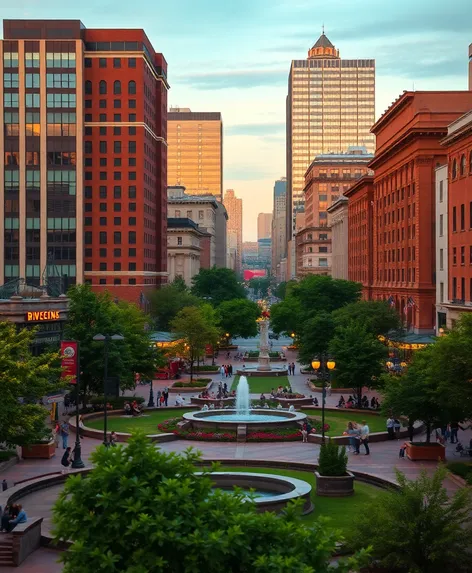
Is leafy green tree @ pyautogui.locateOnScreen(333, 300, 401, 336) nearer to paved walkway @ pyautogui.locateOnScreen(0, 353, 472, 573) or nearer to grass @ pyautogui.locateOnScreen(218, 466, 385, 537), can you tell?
paved walkway @ pyautogui.locateOnScreen(0, 353, 472, 573)

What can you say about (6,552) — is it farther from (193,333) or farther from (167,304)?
(167,304)

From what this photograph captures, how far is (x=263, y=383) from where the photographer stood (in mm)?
80562

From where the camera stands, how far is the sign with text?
6362 centimetres

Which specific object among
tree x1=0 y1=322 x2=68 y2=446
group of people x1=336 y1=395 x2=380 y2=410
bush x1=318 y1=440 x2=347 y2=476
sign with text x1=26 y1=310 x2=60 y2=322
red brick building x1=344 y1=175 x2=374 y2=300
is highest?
red brick building x1=344 y1=175 x2=374 y2=300

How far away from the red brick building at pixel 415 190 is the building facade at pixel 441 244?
23.8ft

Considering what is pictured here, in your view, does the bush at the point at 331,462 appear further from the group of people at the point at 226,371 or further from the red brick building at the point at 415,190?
the red brick building at the point at 415,190

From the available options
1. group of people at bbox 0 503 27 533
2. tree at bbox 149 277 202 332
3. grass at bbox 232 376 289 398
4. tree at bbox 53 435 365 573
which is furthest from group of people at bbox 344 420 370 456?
tree at bbox 149 277 202 332

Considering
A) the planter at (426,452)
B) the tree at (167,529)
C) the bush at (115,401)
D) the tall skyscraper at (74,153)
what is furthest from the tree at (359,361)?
the tall skyscraper at (74,153)

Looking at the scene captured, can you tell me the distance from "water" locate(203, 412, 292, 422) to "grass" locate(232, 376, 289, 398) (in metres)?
18.3

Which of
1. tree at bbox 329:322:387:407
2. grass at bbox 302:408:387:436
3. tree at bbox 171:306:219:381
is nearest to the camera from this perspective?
grass at bbox 302:408:387:436

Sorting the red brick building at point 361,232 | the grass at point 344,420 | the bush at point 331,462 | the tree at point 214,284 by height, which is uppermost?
the red brick building at point 361,232

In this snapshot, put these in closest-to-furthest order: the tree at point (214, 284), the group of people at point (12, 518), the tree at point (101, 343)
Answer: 1. the group of people at point (12, 518)
2. the tree at point (101, 343)
3. the tree at point (214, 284)

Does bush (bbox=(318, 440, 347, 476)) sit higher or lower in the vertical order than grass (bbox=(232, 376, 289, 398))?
higher

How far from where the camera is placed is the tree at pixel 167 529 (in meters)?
14.4
